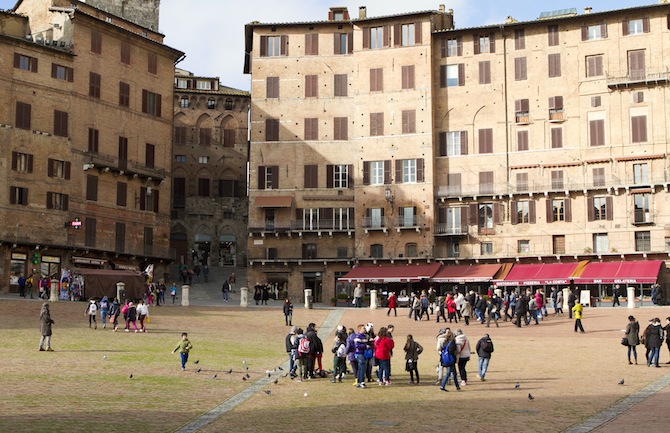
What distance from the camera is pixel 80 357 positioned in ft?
98.3

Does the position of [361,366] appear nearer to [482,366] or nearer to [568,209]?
[482,366]

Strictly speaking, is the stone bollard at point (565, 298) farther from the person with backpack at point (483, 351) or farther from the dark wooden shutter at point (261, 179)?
the person with backpack at point (483, 351)

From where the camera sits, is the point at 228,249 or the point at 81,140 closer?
the point at 81,140

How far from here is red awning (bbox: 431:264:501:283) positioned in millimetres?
64625

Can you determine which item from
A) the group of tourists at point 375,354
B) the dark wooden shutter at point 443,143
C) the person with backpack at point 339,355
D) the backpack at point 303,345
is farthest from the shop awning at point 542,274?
the backpack at point 303,345

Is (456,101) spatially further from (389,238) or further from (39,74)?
(39,74)

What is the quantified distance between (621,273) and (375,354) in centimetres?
3934

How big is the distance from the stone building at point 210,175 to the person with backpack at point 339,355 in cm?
5886

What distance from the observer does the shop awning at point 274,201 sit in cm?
6975

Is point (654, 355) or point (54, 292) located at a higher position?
point (54, 292)

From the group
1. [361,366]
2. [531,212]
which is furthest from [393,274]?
[361,366]

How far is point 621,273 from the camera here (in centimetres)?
6047

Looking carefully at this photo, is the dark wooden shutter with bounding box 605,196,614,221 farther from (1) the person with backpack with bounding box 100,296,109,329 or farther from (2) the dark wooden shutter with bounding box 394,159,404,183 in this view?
(1) the person with backpack with bounding box 100,296,109,329

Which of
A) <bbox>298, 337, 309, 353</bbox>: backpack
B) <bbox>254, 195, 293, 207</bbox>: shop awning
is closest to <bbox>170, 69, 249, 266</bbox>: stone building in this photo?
<bbox>254, 195, 293, 207</bbox>: shop awning
